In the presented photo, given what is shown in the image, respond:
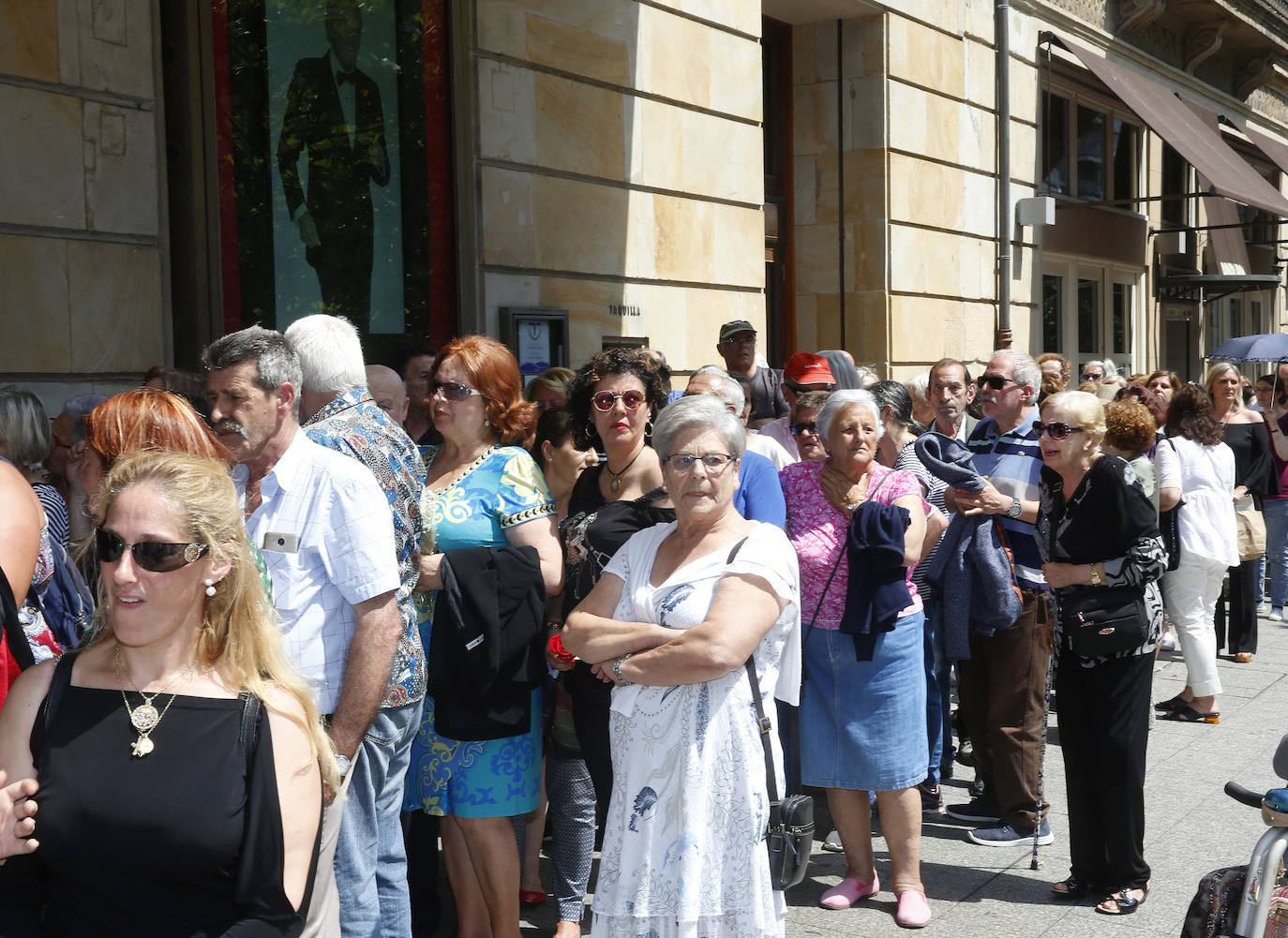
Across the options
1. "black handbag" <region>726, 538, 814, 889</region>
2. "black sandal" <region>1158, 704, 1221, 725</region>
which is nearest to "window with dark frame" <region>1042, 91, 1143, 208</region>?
"black sandal" <region>1158, 704, 1221, 725</region>

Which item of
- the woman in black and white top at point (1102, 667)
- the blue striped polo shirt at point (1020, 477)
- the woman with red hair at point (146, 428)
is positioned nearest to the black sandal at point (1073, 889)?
the woman in black and white top at point (1102, 667)

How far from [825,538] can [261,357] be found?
227 cm

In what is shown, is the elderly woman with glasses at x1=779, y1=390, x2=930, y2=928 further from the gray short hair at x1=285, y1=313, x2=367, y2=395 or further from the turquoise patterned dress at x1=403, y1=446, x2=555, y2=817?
the gray short hair at x1=285, y1=313, x2=367, y2=395

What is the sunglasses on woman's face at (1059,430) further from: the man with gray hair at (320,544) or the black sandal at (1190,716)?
the black sandal at (1190,716)

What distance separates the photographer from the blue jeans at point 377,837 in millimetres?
3350

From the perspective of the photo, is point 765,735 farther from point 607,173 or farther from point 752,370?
point 607,173

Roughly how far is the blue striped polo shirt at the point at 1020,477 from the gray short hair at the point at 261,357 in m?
3.47

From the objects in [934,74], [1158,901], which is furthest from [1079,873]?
[934,74]

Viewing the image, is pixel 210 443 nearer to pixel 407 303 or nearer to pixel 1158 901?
pixel 1158 901

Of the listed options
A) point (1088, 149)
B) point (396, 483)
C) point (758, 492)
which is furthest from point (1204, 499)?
point (1088, 149)

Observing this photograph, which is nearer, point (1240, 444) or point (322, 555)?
point (322, 555)

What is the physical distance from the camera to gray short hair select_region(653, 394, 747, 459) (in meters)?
3.60

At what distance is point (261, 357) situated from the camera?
131 inches

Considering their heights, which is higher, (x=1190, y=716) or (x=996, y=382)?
(x=996, y=382)
